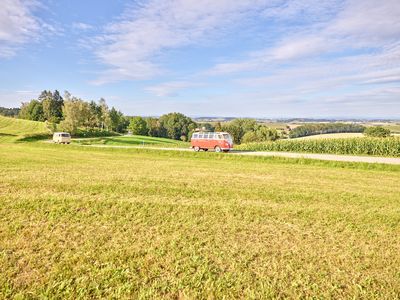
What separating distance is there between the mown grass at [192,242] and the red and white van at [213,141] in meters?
19.4

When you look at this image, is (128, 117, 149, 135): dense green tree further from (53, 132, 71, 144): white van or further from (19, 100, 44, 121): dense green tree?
(53, 132, 71, 144): white van

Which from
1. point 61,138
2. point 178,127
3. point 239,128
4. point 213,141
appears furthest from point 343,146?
point 178,127

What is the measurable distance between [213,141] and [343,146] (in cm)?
1390

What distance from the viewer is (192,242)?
4.81m

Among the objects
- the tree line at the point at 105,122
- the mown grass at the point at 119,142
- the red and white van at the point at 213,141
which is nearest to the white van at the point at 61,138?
the mown grass at the point at 119,142

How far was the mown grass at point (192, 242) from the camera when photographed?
12.0ft

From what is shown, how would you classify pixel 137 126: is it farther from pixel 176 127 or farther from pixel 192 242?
pixel 192 242

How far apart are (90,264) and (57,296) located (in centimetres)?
70

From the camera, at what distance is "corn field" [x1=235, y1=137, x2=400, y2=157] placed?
27.6m

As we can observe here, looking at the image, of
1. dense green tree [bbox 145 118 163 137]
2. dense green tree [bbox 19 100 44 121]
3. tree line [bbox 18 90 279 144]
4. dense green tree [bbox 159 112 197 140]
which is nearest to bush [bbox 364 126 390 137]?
tree line [bbox 18 90 279 144]

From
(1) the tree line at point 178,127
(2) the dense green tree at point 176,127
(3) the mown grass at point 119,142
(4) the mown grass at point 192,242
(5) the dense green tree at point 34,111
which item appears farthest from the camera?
(2) the dense green tree at point 176,127

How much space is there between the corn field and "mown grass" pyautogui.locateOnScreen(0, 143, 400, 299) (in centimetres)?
2291

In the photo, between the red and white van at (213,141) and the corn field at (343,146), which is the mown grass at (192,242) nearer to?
the red and white van at (213,141)

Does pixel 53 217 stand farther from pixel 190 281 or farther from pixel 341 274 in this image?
pixel 341 274
